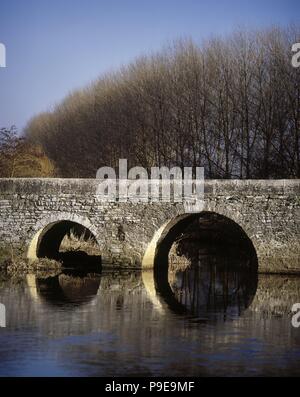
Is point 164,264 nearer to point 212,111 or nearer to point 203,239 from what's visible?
point 203,239

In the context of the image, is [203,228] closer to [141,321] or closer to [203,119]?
[203,119]

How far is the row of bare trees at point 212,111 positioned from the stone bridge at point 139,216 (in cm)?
725

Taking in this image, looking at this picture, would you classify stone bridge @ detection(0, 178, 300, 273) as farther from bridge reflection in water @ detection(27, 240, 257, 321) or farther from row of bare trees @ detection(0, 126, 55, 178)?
row of bare trees @ detection(0, 126, 55, 178)

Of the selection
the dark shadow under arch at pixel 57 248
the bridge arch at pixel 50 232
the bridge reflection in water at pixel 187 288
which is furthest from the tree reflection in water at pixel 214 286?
the bridge arch at pixel 50 232

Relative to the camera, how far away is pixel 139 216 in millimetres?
20359

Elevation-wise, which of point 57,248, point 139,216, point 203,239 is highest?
point 139,216

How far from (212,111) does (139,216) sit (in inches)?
368

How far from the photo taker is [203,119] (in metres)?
28.8

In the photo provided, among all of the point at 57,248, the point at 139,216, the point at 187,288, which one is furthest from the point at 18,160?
the point at 187,288

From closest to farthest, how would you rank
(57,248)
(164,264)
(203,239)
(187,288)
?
(187,288) < (164,264) < (57,248) < (203,239)

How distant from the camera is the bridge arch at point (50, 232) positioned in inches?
813

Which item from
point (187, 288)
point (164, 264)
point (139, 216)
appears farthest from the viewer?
point (164, 264)

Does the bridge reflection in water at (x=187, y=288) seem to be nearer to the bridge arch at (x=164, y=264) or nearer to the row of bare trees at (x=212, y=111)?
the bridge arch at (x=164, y=264)
